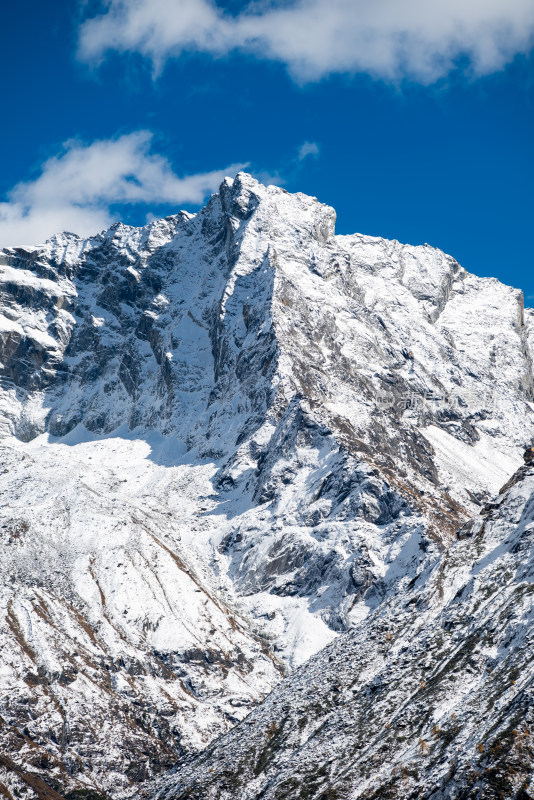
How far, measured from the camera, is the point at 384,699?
134 m

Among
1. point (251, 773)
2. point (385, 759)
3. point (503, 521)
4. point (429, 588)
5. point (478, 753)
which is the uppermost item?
Result: point (503, 521)

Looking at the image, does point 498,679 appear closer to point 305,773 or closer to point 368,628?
point 305,773

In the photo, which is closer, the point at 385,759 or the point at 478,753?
the point at 478,753

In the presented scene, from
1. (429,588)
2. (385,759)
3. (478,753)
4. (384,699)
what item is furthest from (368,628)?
(478,753)

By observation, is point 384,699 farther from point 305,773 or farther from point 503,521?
point 503,521

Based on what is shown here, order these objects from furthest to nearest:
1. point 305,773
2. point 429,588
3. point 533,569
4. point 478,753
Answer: point 429,588
point 533,569
point 305,773
point 478,753

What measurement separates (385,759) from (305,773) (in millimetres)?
15272

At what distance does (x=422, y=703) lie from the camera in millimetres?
123500

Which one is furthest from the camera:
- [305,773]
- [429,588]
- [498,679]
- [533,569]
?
[429,588]

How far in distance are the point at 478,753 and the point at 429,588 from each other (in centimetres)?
6080

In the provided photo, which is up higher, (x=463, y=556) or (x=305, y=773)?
(x=463, y=556)

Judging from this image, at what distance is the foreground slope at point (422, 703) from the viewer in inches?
3907

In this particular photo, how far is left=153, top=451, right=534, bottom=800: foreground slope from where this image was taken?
99.2 meters

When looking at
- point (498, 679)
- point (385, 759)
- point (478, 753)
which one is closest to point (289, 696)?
point (385, 759)
